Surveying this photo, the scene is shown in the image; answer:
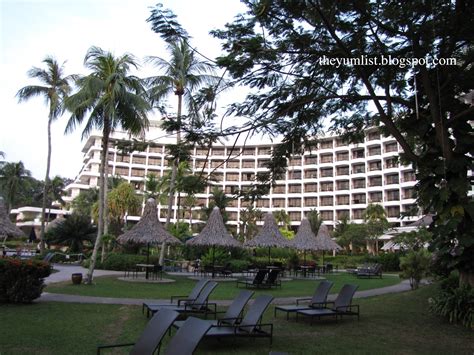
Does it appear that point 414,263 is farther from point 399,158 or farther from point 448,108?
point 448,108

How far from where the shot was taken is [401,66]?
31.1 feet

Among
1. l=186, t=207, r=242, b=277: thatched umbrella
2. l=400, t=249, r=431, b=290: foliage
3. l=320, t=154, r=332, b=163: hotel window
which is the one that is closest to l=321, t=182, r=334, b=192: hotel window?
l=320, t=154, r=332, b=163: hotel window

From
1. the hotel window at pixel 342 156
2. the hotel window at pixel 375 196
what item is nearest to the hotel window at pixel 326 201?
the hotel window at pixel 342 156

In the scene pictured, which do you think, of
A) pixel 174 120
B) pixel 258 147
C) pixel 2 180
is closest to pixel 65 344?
pixel 174 120

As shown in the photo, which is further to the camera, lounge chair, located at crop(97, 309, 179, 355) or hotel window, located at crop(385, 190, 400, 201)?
hotel window, located at crop(385, 190, 400, 201)

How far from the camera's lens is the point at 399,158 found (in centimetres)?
1210

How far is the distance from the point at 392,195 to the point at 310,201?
17.8 meters

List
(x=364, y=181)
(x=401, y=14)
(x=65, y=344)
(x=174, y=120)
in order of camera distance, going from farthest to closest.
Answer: (x=364, y=181)
(x=174, y=120)
(x=401, y=14)
(x=65, y=344)

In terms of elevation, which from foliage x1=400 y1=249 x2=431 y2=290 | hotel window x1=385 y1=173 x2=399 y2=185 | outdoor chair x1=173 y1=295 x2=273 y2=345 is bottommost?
outdoor chair x1=173 y1=295 x2=273 y2=345

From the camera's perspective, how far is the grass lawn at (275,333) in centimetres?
701

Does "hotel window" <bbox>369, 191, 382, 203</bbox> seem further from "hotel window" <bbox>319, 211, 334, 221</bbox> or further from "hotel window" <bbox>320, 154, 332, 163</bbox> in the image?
"hotel window" <bbox>320, 154, 332, 163</bbox>

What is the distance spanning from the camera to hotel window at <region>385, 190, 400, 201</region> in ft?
210

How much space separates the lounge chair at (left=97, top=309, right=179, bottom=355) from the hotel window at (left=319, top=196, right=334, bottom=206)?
72498 millimetres

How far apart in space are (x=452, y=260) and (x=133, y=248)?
80.9 feet
